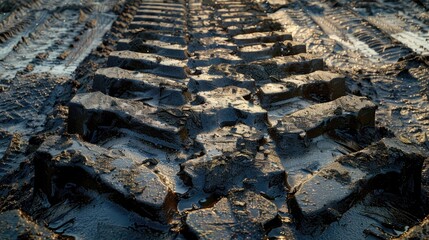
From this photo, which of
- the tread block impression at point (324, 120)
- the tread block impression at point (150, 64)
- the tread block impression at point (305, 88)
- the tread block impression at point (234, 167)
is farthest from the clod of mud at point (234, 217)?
the tread block impression at point (150, 64)

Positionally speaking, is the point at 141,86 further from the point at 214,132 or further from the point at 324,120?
the point at 324,120

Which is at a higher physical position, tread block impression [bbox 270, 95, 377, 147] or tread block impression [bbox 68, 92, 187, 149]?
tread block impression [bbox 270, 95, 377, 147]

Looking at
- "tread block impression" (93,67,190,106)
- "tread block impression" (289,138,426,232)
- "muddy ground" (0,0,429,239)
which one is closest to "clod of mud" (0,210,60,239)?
"muddy ground" (0,0,429,239)

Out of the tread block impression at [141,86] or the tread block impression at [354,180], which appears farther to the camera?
the tread block impression at [141,86]

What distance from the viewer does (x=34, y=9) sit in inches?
243

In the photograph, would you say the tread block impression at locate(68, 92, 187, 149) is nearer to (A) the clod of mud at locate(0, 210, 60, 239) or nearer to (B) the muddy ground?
(B) the muddy ground

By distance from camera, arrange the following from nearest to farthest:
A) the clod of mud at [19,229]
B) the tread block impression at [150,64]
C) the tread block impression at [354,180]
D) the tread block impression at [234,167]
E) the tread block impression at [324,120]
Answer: the clod of mud at [19,229], the tread block impression at [354,180], the tread block impression at [234,167], the tread block impression at [324,120], the tread block impression at [150,64]

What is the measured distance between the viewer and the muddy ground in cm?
232

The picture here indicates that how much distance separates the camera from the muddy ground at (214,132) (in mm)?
2318

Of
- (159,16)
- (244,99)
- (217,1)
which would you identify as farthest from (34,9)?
(244,99)

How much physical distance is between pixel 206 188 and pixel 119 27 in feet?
11.5

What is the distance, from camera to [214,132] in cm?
299

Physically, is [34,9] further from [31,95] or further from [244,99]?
[244,99]

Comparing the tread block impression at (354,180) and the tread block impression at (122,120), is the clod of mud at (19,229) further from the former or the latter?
the tread block impression at (354,180)
